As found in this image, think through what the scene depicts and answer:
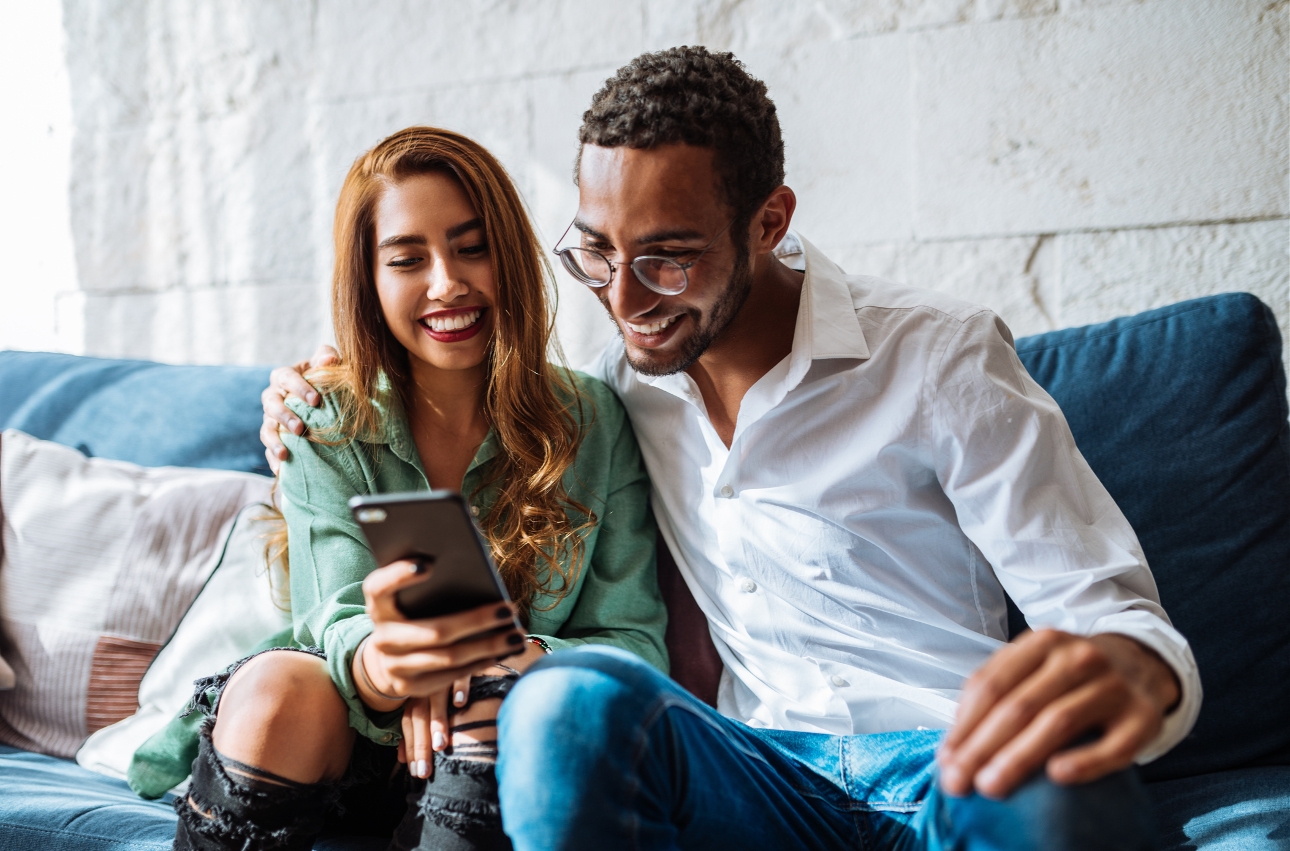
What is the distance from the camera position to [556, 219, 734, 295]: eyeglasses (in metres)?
1.19

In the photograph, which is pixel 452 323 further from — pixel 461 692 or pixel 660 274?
pixel 461 692

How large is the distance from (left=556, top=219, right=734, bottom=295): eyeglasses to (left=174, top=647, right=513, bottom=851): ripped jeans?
497mm

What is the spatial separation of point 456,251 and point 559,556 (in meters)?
0.45

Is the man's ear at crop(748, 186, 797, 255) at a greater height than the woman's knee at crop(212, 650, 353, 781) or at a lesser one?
greater

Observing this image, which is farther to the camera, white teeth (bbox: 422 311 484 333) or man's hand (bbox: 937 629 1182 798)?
white teeth (bbox: 422 311 484 333)

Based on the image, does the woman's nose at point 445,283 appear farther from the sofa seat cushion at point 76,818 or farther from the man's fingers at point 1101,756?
the man's fingers at point 1101,756

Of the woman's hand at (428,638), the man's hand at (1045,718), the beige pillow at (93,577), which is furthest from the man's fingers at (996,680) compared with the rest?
the beige pillow at (93,577)

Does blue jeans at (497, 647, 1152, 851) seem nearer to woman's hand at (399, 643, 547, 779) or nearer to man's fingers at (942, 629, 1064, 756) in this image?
man's fingers at (942, 629, 1064, 756)

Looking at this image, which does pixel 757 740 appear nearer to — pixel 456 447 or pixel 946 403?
pixel 946 403

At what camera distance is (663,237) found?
118 centimetres

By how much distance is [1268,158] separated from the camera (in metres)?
1.61

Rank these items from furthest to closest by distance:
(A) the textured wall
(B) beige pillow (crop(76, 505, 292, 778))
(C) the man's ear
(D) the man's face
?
(A) the textured wall, (B) beige pillow (crop(76, 505, 292, 778)), (C) the man's ear, (D) the man's face

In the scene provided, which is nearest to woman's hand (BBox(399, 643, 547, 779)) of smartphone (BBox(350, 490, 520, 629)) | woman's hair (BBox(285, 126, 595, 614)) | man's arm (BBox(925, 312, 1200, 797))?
smartphone (BBox(350, 490, 520, 629))

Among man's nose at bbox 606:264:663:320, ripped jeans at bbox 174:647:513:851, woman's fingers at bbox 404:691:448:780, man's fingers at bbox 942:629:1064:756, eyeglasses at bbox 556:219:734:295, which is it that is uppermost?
eyeglasses at bbox 556:219:734:295
